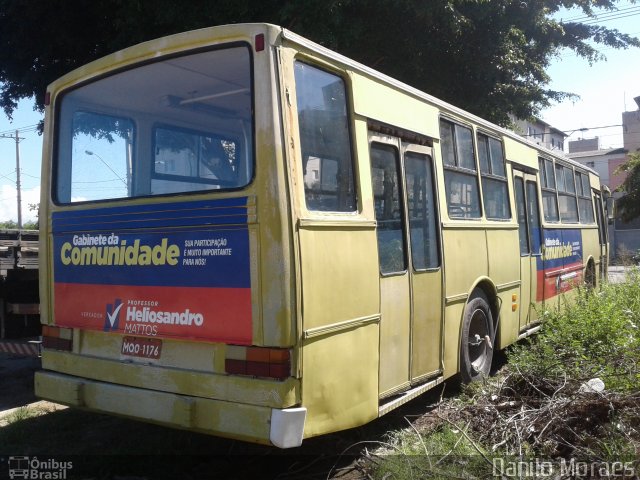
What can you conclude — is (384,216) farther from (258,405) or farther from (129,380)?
(129,380)

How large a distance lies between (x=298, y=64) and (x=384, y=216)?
1.37 m

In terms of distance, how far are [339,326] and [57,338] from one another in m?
2.36

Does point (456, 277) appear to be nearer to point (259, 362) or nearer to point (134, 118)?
point (259, 362)

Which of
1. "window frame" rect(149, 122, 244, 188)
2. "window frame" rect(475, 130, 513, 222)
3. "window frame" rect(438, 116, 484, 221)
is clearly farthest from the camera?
"window frame" rect(475, 130, 513, 222)

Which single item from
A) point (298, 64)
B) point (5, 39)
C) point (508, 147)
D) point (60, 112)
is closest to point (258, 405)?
point (298, 64)

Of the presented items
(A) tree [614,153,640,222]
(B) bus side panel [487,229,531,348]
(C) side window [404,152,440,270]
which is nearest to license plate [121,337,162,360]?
(C) side window [404,152,440,270]

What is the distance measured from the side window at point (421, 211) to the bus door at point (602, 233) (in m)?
8.57

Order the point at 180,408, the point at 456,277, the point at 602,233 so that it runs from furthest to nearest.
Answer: the point at 602,233, the point at 456,277, the point at 180,408

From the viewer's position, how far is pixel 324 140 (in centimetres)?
416

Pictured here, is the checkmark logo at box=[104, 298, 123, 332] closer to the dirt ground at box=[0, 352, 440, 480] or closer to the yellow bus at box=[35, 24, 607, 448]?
the yellow bus at box=[35, 24, 607, 448]

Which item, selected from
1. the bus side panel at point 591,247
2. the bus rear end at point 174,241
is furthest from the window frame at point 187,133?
the bus side panel at point 591,247

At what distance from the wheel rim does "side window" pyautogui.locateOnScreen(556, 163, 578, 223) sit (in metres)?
4.00

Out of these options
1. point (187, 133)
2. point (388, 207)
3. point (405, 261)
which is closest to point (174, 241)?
point (187, 133)

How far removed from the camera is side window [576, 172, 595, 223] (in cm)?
1127
